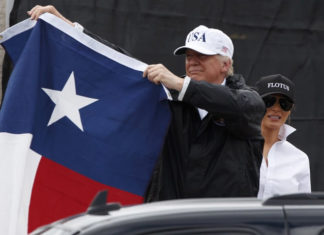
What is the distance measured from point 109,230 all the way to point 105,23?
4.64 meters

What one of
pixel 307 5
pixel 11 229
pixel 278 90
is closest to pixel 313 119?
pixel 307 5

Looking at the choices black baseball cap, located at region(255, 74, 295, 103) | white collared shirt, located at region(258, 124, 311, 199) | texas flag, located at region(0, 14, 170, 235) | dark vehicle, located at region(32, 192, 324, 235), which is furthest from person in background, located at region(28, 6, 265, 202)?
dark vehicle, located at region(32, 192, 324, 235)

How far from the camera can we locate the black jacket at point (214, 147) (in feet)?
16.6

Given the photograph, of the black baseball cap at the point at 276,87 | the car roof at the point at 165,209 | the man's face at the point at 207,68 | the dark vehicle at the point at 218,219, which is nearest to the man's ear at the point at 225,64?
the man's face at the point at 207,68

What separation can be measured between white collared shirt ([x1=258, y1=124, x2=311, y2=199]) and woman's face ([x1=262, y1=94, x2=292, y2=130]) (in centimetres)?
11

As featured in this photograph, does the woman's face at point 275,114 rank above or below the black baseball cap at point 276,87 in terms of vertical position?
below

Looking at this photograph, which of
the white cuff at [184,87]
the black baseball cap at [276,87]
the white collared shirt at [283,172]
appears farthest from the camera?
the black baseball cap at [276,87]

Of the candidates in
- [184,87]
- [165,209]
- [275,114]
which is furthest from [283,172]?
[165,209]

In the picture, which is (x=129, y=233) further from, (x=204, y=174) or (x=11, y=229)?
(x=11, y=229)

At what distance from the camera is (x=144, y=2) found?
7926 millimetres

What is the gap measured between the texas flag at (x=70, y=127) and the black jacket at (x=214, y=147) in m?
0.20

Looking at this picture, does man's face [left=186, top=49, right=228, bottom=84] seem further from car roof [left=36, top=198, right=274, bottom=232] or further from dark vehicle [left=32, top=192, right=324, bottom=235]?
dark vehicle [left=32, top=192, right=324, bottom=235]

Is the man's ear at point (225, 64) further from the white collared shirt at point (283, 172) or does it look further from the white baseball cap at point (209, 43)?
the white collared shirt at point (283, 172)

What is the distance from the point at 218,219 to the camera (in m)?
3.43
